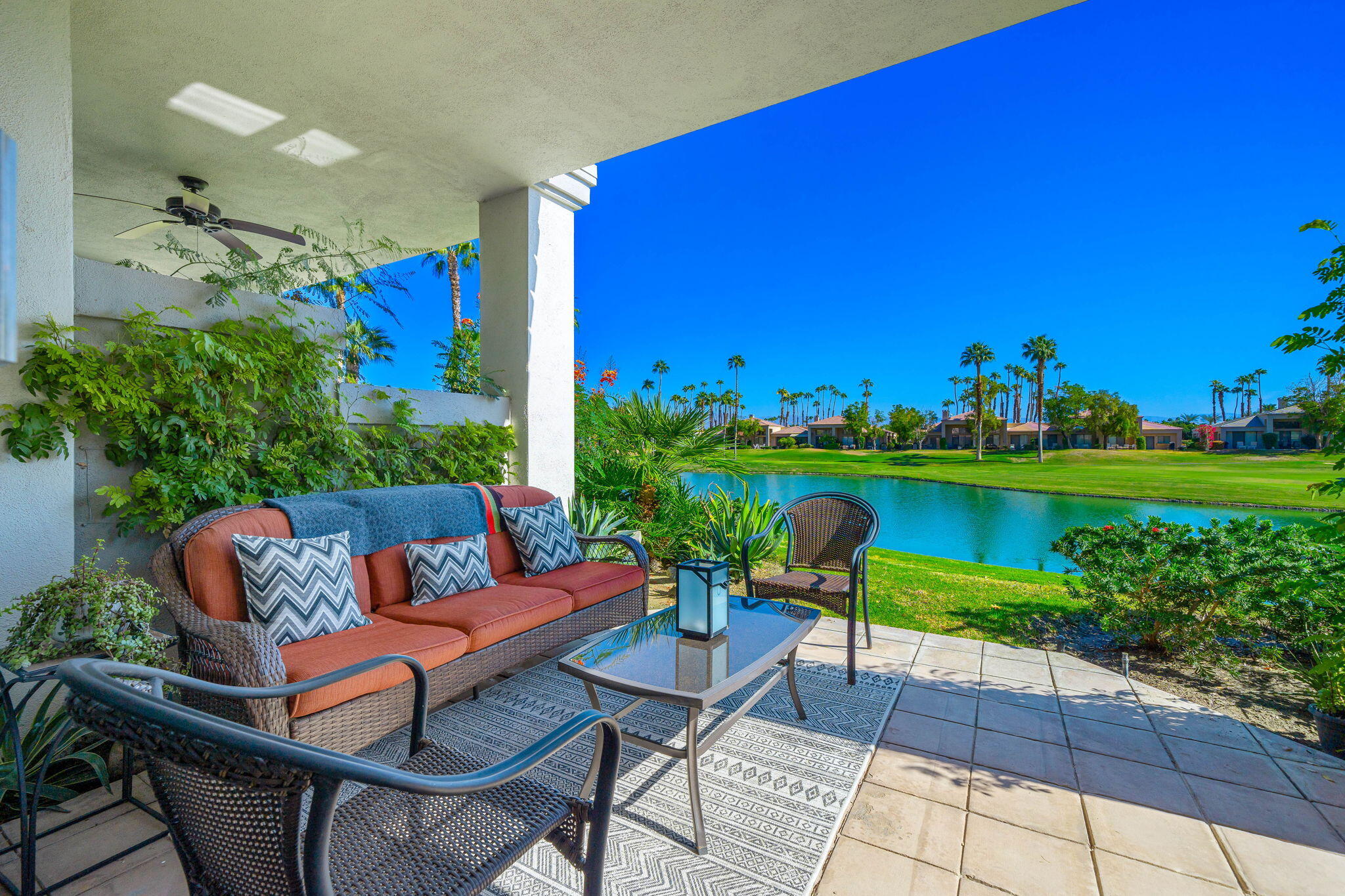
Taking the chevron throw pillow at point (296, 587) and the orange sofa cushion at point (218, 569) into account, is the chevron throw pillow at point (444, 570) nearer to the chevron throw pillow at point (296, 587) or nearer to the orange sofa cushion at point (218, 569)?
the chevron throw pillow at point (296, 587)

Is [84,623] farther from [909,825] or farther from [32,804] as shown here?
[909,825]

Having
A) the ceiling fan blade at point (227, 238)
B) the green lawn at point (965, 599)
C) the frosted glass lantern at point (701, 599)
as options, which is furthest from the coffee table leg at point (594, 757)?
the ceiling fan blade at point (227, 238)

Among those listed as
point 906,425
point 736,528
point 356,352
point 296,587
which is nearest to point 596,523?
point 736,528

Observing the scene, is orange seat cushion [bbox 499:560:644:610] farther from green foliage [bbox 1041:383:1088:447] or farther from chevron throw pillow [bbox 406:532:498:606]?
green foliage [bbox 1041:383:1088:447]

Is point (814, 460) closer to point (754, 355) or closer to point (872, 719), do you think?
point (754, 355)

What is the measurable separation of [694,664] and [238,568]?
5.99 feet

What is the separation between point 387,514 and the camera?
2908 mm

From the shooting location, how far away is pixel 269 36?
2854 millimetres

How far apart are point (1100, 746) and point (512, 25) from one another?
410cm

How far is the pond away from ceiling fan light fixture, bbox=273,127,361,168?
4.68 meters

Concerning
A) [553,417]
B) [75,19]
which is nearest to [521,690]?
[553,417]

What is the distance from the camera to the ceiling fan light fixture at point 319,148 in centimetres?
384

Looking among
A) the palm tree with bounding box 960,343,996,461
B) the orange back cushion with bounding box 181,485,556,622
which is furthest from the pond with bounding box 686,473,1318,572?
the palm tree with bounding box 960,343,996,461

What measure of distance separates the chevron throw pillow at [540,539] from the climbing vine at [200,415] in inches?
36.1
